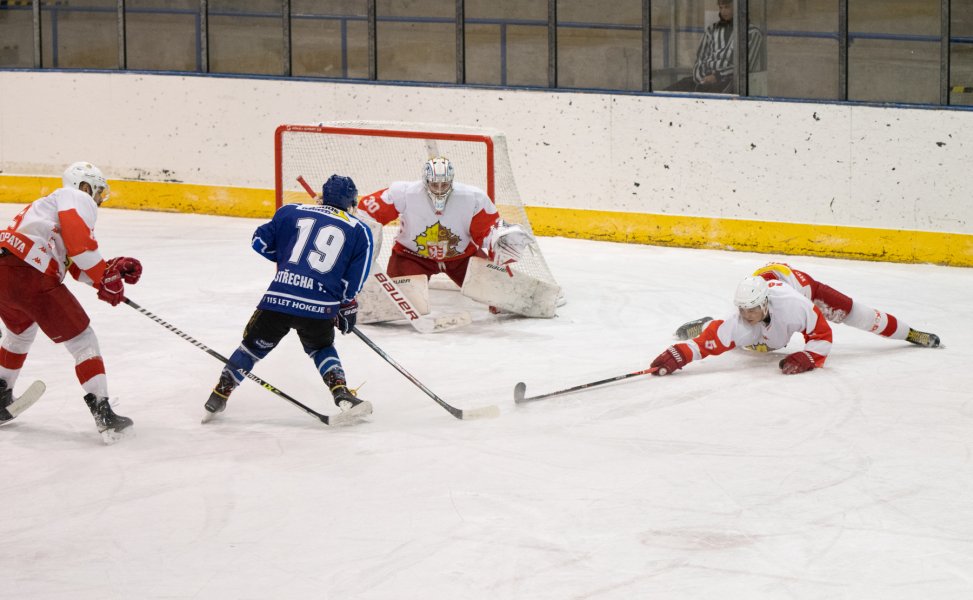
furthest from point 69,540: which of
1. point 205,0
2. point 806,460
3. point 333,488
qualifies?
point 205,0

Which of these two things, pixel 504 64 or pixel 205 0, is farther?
pixel 504 64

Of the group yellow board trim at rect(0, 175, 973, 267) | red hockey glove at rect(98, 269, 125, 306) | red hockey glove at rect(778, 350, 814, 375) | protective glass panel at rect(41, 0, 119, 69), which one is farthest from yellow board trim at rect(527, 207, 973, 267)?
red hockey glove at rect(98, 269, 125, 306)

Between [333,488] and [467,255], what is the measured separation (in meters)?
2.91

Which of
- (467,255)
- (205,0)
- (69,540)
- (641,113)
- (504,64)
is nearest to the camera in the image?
(69,540)

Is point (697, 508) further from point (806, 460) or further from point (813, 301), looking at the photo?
point (813, 301)

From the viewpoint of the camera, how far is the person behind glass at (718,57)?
28.2ft

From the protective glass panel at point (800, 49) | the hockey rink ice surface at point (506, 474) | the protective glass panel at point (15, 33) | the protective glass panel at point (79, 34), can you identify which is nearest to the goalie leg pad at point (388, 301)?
the hockey rink ice surface at point (506, 474)

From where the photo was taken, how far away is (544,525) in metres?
3.60

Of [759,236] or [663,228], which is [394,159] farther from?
[759,236]

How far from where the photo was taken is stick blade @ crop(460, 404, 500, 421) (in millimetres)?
4730

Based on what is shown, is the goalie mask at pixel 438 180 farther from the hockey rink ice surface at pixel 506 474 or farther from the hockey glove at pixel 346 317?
the hockey glove at pixel 346 317

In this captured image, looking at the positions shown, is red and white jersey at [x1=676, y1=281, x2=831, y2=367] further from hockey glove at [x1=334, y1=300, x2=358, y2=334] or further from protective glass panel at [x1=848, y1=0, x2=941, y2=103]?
protective glass panel at [x1=848, y1=0, x2=941, y2=103]

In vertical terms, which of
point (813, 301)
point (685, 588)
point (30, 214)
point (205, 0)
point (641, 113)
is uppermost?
point (205, 0)

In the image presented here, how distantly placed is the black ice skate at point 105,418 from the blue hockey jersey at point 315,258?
2.15 feet
